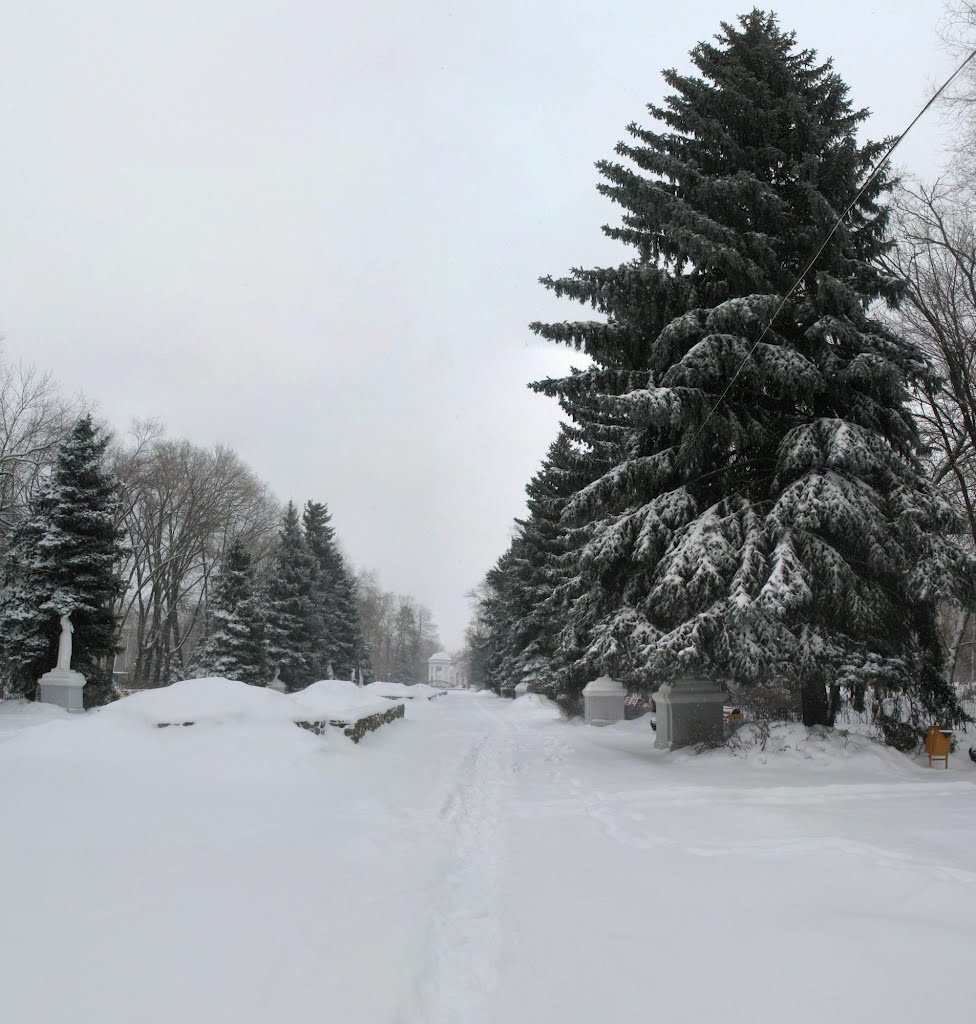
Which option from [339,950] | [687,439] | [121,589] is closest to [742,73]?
[687,439]

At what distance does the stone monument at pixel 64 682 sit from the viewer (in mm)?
17906

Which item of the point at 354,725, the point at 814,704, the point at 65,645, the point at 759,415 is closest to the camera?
the point at 814,704

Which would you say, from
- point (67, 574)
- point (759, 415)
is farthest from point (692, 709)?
point (67, 574)

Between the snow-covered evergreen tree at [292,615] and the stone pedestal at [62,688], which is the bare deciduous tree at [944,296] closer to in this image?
the stone pedestal at [62,688]

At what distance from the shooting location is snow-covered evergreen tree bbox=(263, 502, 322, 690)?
116 feet

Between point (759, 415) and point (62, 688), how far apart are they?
702 inches

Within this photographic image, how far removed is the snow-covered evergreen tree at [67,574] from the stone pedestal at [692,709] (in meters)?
15.8

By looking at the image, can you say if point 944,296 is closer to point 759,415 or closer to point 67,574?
point 759,415

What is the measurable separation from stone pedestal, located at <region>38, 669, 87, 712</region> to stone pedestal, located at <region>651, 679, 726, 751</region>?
1517cm

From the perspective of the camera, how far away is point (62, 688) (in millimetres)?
17906

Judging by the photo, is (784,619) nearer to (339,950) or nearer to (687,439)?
(687,439)

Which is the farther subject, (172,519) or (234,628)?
(172,519)

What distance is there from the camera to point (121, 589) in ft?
66.4

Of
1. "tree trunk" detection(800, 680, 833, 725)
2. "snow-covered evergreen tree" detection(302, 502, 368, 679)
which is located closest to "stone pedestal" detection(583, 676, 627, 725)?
"tree trunk" detection(800, 680, 833, 725)
